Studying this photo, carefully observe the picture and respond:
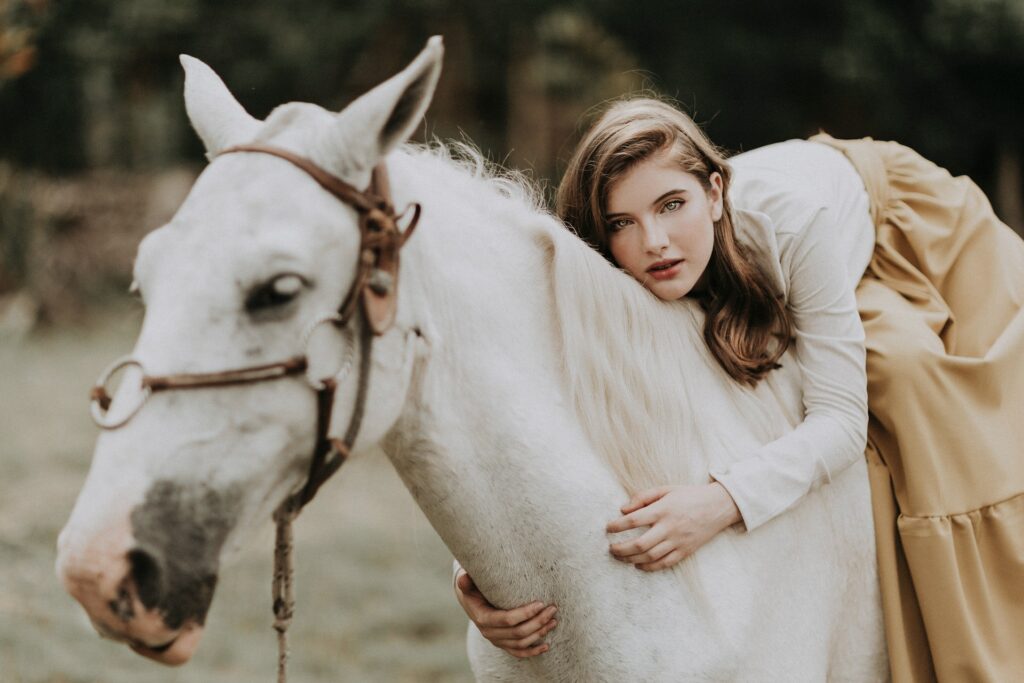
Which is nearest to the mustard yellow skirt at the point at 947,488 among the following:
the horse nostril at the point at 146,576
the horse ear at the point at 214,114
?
the horse ear at the point at 214,114

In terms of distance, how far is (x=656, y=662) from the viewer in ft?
6.76

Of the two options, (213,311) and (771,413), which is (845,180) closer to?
(771,413)

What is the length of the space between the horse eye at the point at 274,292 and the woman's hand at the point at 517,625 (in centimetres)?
85

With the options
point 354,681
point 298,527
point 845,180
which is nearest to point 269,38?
point 298,527

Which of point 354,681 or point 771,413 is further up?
point 771,413

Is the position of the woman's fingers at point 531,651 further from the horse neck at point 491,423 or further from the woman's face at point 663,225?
the woman's face at point 663,225

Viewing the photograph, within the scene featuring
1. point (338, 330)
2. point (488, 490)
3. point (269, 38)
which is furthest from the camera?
point (269, 38)

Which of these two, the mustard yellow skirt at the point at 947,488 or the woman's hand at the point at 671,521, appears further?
the mustard yellow skirt at the point at 947,488

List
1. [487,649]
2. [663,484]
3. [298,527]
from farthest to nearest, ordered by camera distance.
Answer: [298,527]
[487,649]
[663,484]

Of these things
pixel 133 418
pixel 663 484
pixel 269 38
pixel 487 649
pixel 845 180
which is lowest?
pixel 487 649

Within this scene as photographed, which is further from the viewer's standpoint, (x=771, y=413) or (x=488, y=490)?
(x=771, y=413)

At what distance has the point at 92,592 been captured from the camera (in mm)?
1620

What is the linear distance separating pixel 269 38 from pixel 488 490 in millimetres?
14834

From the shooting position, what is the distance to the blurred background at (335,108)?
18.3ft
